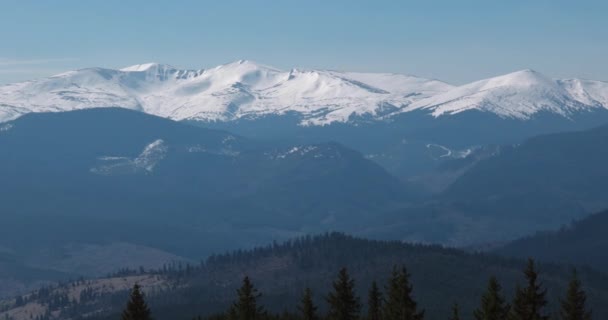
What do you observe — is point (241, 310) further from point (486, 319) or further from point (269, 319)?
point (269, 319)

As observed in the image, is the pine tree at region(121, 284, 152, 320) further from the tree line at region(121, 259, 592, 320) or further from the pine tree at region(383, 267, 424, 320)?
the pine tree at region(383, 267, 424, 320)

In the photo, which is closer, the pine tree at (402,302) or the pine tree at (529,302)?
the pine tree at (529,302)

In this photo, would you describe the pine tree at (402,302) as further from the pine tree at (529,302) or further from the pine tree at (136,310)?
the pine tree at (136,310)

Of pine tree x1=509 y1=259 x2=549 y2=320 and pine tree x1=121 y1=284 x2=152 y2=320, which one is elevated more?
pine tree x1=121 y1=284 x2=152 y2=320

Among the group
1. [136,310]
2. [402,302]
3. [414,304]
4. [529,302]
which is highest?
[136,310]

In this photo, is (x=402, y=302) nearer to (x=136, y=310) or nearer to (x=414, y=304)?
(x=414, y=304)

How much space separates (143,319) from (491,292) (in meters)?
23.5

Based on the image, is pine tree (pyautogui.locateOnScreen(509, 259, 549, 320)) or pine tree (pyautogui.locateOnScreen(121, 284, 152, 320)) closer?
pine tree (pyautogui.locateOnScreen(509, 259, 549, 320))

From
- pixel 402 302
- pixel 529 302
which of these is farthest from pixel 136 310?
pixel 529 302

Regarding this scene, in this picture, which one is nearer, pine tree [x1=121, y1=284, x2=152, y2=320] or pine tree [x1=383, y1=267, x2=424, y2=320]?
pine tree [x1=121, y1=284, x2=152, y2=320]

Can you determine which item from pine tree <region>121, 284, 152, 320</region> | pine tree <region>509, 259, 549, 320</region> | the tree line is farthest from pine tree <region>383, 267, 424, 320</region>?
pine tree <region>121, 284, 152, 320</region>

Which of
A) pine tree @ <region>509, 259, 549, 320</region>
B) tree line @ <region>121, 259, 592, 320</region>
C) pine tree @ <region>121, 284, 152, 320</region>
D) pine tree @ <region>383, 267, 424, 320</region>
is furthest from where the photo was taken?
pine tree @ <region>383, 267, 424, 320</region>

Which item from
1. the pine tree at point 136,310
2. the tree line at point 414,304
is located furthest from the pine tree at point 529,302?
the pine tree at point 136,310

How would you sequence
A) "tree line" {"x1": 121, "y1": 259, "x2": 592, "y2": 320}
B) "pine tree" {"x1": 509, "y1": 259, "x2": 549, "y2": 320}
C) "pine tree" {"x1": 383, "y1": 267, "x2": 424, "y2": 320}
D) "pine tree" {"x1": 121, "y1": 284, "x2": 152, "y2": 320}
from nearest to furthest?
"pine tree" {"x1": 509, "y1": 259, "x2": 549, "y2": 320}
"tree line" {"x1": 121, "y1": 259, "x2": 592, "y2": 320}
"pine tree" {"x1": 121, "y1": 284, "x2": 152, "y2": 320}
"pine tree" {"x1": 383, "y1": 267, "x2": 424, "y2": 320}
